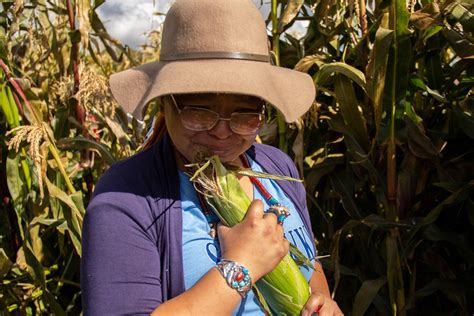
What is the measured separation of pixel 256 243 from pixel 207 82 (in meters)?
0.30

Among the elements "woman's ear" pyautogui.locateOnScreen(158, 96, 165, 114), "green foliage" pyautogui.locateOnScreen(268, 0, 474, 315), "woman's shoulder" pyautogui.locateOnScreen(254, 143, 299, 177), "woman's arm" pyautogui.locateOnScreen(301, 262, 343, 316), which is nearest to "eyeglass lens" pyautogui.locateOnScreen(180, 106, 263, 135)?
"woman's ear" pyautogui.locateOnScreen(158, 96, 165, 114)

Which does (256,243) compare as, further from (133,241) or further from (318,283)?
(318,283)

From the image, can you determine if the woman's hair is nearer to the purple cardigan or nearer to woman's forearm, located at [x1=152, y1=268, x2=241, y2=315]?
the purple cardigan

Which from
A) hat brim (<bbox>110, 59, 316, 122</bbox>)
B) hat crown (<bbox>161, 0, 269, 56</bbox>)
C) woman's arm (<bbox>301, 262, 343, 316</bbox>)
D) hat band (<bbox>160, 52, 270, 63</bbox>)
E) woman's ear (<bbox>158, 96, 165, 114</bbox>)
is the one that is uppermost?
hat crown (<bbox>161, 0, 269, 56</bbox>)

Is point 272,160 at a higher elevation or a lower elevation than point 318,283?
higher

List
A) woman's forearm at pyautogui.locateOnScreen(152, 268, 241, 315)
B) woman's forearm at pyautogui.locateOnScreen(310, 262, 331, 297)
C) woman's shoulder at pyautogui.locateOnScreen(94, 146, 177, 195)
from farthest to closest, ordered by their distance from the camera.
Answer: woman's forearm at pyautogui.locateOnScreen(310, 262, 331, 297) → woman's shoulder at pyautogui.locateOnScreen(94, 146, 177, 195) → woman's forearm at pyautogui.locateOnScreen(152, 268, 241, 315)

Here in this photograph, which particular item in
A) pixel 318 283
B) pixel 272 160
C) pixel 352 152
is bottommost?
pixel 352 152

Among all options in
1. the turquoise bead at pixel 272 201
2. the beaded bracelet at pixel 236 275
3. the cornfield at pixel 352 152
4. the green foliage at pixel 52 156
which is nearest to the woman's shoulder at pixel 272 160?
the turquoise bead at pixel 272 201

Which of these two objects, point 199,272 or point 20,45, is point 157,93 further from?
point 20,45

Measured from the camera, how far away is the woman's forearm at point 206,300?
1.08 metres

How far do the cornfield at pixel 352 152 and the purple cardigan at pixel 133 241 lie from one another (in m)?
0.89

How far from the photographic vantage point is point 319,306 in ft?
4.40

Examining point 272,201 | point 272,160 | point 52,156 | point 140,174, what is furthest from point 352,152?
point 140,174

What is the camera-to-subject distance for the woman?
1.11m
